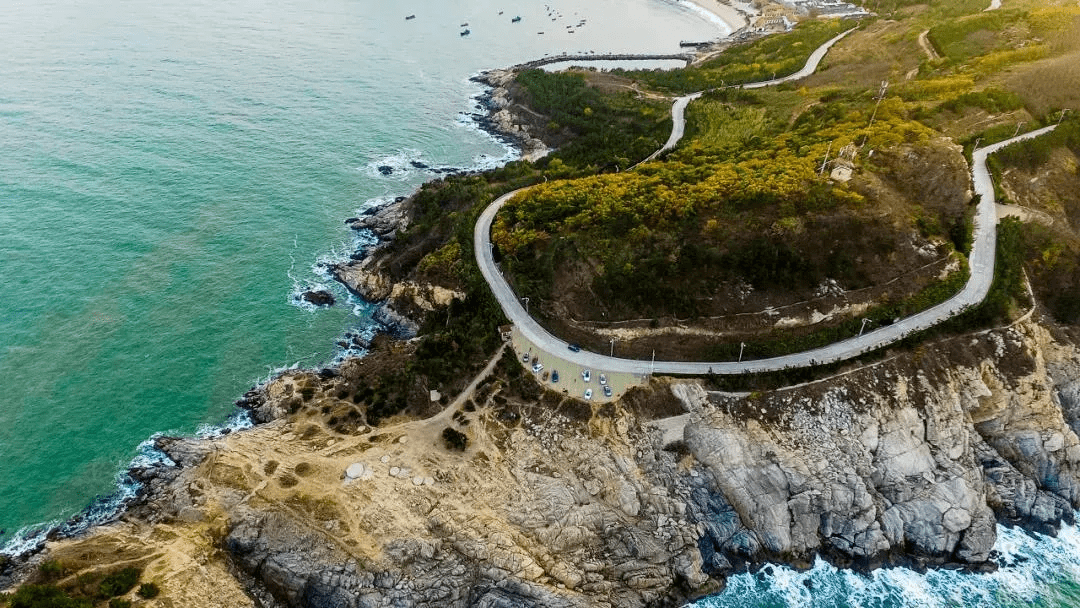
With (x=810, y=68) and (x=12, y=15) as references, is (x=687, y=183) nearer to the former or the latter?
(x=810, y=68)

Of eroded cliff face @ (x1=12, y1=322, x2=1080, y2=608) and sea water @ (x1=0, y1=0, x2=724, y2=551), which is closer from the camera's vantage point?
eroded cliff face @ (x1=12, y1=322, x2=1080, y2=608)

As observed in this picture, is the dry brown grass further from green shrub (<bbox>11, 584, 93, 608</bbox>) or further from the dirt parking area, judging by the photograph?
green shrub (<bbox>11, 584, 93, 608</bbox>)

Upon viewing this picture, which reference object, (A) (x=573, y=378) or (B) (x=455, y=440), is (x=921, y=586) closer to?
(A) (x=573, y=378)

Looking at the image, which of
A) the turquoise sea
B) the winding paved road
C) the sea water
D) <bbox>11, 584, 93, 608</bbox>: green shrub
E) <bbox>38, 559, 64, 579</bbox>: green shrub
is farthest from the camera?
the sea water

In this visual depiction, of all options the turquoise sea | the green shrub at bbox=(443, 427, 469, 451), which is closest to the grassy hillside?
the green shrub at bbox=(443, 427, 469, 451)

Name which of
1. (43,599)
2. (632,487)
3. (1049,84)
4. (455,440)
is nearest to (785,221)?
(632,487)

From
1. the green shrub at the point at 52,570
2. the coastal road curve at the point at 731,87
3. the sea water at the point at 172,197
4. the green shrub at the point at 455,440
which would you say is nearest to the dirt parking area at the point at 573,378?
the green shrub at the point at 455,440
